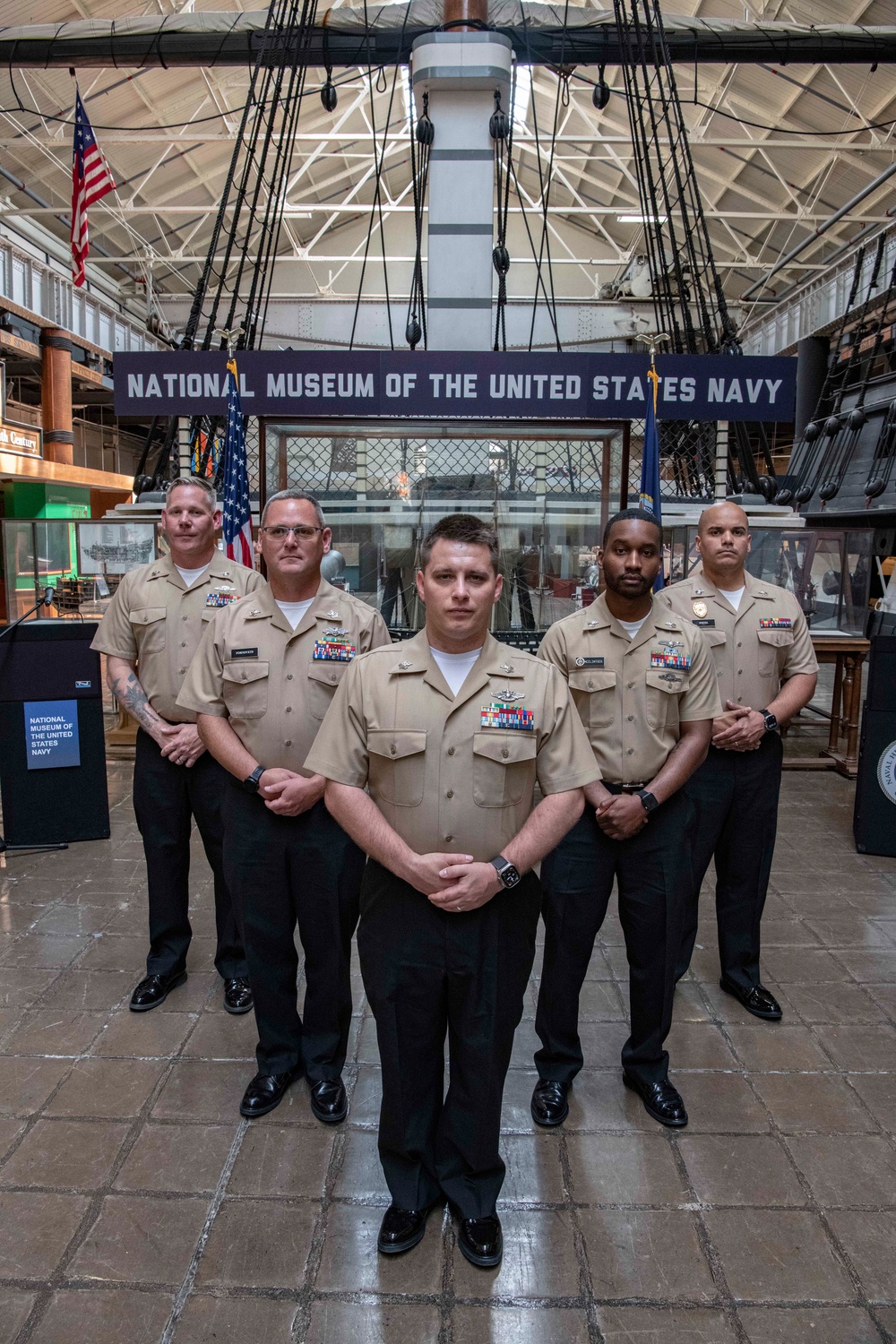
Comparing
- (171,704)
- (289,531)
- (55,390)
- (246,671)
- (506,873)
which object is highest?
(55,390)

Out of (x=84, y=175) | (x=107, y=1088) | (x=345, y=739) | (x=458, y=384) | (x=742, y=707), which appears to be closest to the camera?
(x=345, y=739)

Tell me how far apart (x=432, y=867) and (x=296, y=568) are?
3.38ft

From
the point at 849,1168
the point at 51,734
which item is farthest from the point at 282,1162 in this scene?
the point at 51,734

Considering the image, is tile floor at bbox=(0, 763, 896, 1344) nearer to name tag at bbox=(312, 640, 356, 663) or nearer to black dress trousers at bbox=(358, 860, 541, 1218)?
black dress trousers at bbox=(358, 860, 541, 1218)

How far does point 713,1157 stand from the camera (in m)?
2.37

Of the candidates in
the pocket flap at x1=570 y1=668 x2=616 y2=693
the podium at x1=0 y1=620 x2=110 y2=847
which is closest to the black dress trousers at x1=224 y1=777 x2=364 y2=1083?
the pocket flap at x1=570 y1=668 x2=616 y2=693

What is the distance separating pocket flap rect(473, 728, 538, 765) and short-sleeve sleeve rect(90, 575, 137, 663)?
176cm

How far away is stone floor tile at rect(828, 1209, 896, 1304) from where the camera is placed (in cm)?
194

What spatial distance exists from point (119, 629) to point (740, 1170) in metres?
2.57

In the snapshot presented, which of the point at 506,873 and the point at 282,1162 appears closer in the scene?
the point at 506,873

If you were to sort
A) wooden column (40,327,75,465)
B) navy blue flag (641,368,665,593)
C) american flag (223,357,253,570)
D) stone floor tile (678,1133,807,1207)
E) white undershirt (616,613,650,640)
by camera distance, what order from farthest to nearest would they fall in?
wooden column (40,327,75,465), american flag (223,357,253,570), navy blue flag (641,368,665,593), white undershirt (616,613,650,640), stone floor tile (678,1133,807,1207)

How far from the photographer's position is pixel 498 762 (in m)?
1.89

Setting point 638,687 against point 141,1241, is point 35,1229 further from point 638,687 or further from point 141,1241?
point 638,687

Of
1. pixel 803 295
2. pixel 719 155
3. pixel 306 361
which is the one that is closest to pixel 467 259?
pixel 306 361
